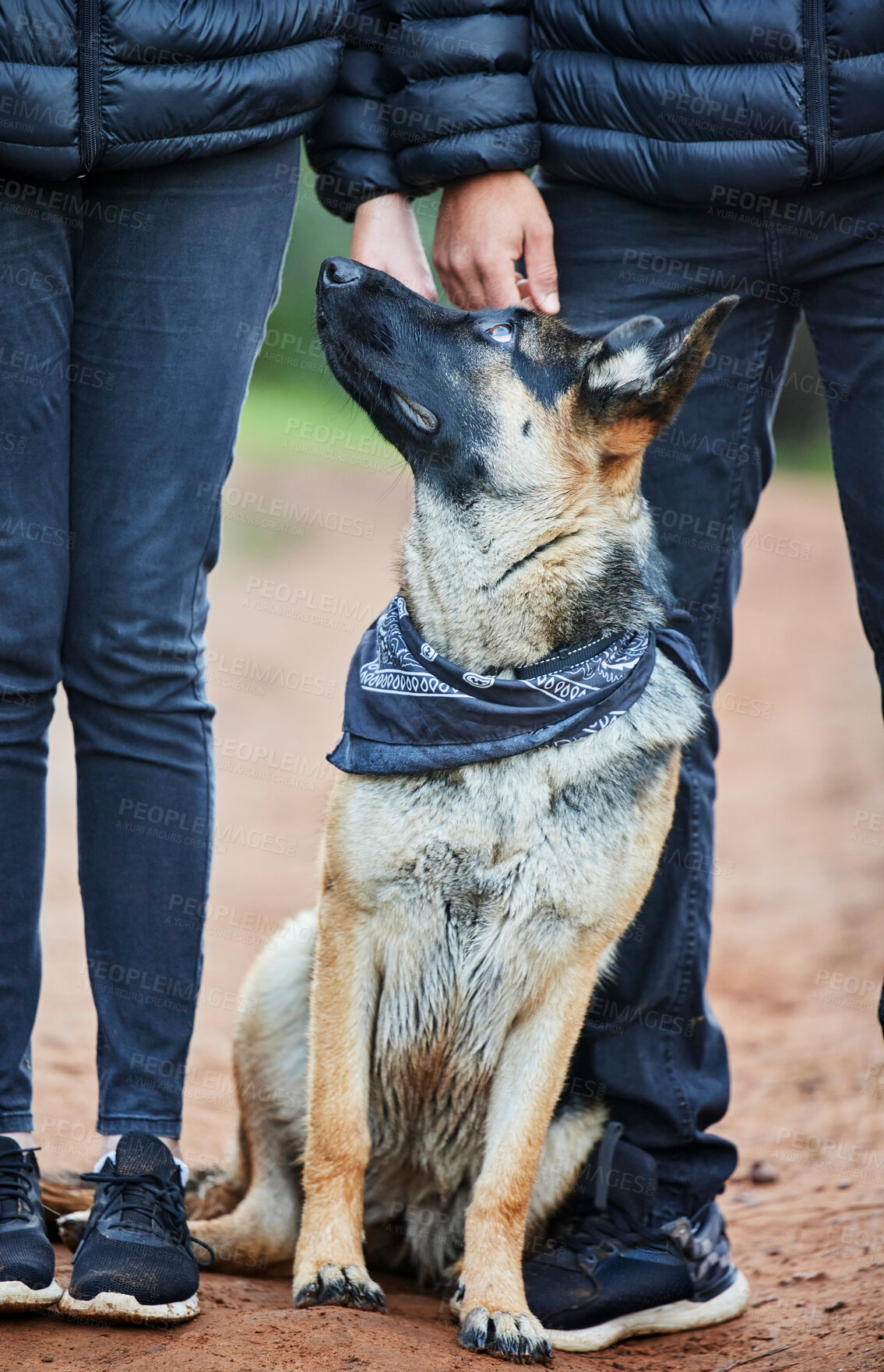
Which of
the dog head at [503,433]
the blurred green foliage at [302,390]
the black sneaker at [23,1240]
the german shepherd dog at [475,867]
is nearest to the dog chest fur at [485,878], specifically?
the german shepherd dog at [475,867]

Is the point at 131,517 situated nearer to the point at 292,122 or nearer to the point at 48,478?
the point at 48,478

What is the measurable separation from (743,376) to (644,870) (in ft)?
3.48

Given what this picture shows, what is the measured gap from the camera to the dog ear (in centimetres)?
242

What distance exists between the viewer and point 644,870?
256 centimetres

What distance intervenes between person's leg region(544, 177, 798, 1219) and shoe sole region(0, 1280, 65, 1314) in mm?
1147

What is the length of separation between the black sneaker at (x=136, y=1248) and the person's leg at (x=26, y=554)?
0.68 ft

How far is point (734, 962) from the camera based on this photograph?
5461mm

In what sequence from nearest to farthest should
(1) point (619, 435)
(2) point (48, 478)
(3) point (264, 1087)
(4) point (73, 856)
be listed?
(2) point (48, 478) → (1) point (619, 435) → (3) point (264, 1087) → (4) point (73, 856)

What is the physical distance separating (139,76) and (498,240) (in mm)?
766

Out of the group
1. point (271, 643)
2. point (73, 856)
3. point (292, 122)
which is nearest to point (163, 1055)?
point (292, 122)

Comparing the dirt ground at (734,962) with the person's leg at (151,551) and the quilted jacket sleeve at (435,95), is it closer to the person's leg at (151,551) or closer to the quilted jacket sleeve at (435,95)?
the person's leg at (151,551)

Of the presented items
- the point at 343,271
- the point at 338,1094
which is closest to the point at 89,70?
the point at 343,271

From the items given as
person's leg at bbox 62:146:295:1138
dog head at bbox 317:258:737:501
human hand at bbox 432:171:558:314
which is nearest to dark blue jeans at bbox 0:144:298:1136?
person's leg at bbox 62:146:295:1138

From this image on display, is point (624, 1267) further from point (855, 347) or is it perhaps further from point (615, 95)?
point (615, 95)
